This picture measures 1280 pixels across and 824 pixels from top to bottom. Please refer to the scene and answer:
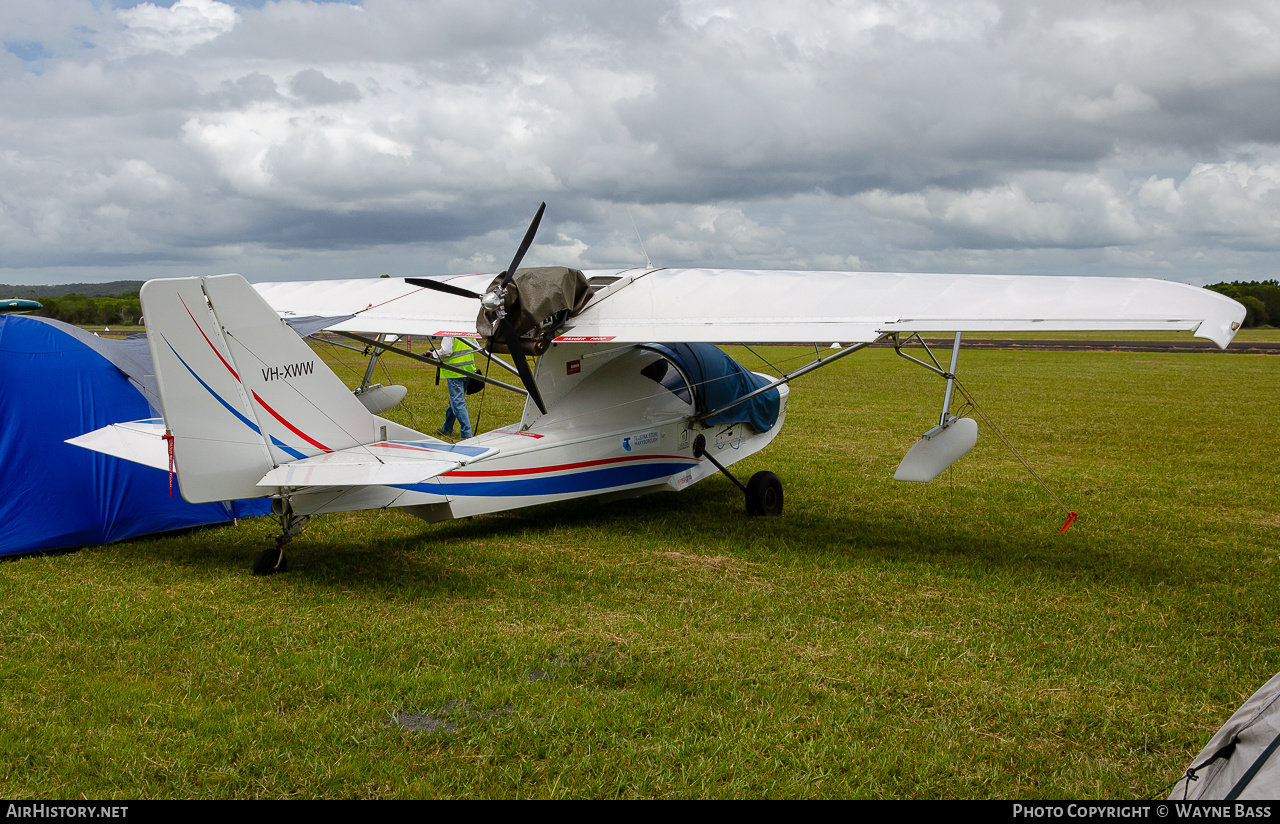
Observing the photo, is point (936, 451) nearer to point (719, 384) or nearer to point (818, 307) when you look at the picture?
point (818, 307)

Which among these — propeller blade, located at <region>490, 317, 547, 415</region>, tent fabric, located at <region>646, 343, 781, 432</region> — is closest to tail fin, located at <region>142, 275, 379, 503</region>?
propeller blade, located at <region>490, 317, 547, 415</region>

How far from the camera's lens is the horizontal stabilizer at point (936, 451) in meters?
7.82

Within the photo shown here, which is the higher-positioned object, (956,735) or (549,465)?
(549,465)

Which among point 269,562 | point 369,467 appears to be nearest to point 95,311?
point 269,562

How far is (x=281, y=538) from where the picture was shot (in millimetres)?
6547

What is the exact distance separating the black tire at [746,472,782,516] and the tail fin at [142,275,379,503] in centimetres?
443

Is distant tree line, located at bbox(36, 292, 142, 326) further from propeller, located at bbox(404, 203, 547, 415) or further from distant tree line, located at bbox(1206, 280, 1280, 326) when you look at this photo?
distant tree line, located at bbox(1206, 280, 1280, 326)

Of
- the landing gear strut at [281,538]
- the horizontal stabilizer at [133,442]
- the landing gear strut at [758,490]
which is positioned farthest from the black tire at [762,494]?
the horizontal stabilizer at [133,442]

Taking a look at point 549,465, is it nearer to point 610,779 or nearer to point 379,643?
point 379,643

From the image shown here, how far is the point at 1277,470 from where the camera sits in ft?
39.0

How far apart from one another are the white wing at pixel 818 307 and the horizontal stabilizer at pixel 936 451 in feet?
3.91

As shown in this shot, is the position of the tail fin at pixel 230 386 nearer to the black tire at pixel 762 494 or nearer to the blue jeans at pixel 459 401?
the black tire at pixel 762 494
